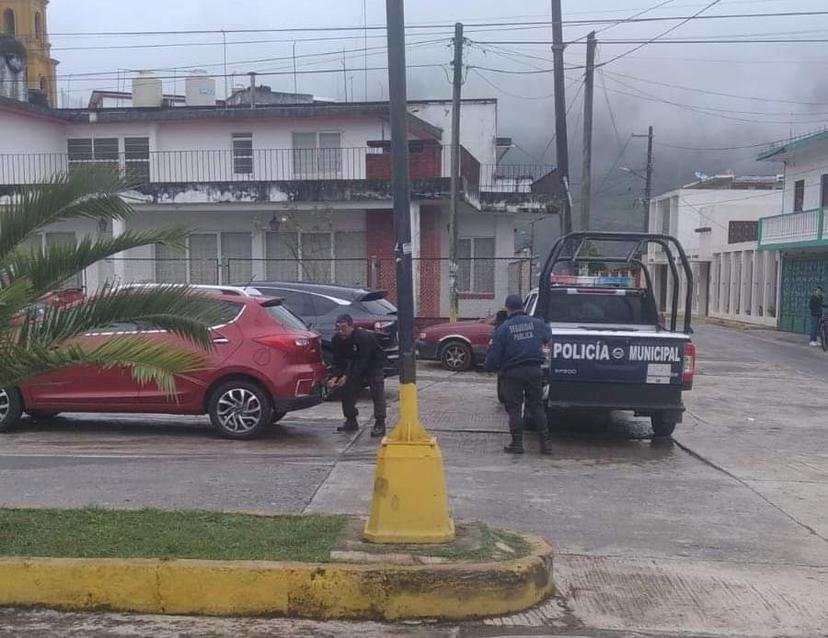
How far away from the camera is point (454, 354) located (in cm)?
1848

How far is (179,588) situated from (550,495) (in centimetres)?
390

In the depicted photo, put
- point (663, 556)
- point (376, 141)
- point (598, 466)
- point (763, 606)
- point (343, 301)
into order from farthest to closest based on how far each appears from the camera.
A: point (376, 141)
point (343, 301)
point (598, 466)
point (663, 556)
point (763, 606)

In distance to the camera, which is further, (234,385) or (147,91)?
(147,91)

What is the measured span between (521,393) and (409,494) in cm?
434

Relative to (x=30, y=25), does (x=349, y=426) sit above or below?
below

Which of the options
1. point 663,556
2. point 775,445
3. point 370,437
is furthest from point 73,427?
point 775,445


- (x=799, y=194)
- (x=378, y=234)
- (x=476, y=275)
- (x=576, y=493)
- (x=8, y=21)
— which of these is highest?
(x=8, y=21)

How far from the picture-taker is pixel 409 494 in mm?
5906

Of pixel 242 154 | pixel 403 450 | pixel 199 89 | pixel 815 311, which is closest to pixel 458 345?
pixel 242 154

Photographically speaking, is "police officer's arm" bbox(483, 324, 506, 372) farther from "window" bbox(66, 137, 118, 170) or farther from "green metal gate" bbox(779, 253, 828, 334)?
"green metal gate" bbox(779, 253, 828, 334)

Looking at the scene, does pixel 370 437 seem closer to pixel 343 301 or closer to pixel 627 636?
pixel 343 301

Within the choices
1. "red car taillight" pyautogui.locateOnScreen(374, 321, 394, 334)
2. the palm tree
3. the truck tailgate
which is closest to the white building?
"red car taillight" pyautogui.locateOnScreen(374, 321, 394, 334)

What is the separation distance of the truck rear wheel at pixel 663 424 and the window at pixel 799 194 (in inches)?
1009

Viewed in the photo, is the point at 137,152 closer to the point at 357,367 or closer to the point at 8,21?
the point at 357,367
